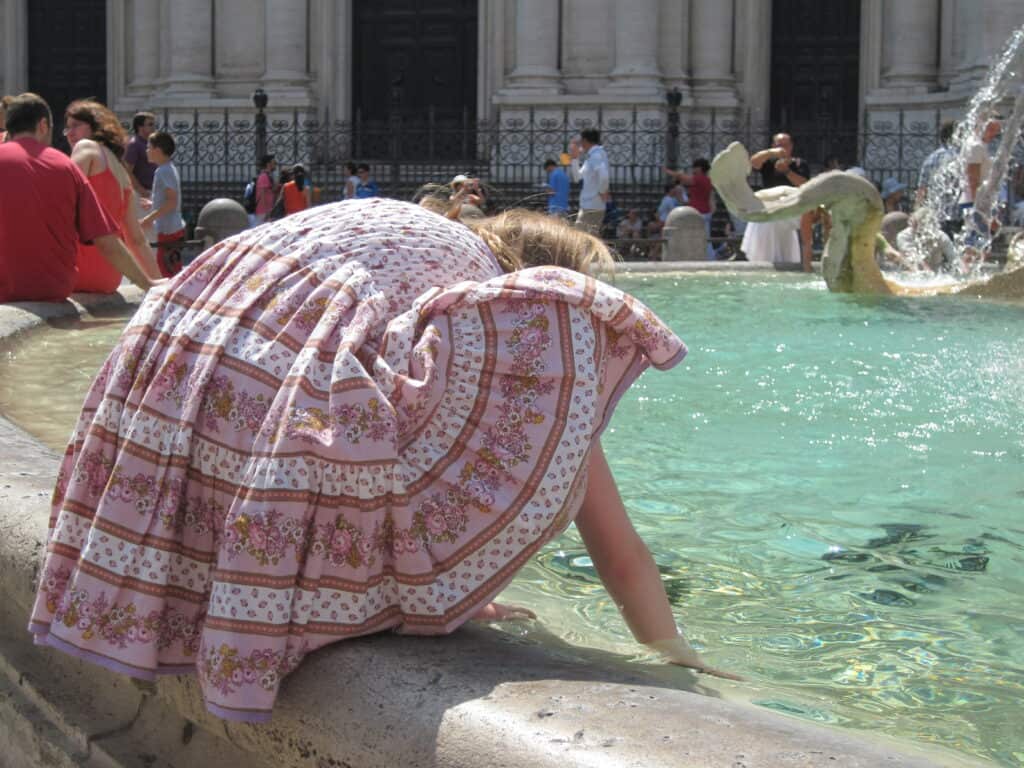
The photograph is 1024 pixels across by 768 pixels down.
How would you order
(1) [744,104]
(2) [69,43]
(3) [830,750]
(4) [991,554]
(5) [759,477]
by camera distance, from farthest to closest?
1. (2) [69,43]
2. (1) [744,104]
3. (5) [759,477]
4. (4) [991,554]
5. (3) [830,750]

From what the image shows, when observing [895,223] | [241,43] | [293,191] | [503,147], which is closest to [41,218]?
[895,223]

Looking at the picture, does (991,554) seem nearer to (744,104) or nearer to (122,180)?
(122,180)

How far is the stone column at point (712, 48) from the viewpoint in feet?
71.1

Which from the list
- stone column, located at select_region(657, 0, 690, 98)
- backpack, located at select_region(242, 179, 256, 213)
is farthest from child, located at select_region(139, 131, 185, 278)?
stone column, located at select_region(657, 0, 690, 98)

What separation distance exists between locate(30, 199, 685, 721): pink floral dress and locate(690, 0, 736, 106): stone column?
19.8 metres

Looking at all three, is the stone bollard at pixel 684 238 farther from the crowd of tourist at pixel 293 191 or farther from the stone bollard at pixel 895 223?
the stone bollard at pixel 895 223

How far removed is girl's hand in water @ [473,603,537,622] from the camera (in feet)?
8.21

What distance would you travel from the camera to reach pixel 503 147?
20969mm

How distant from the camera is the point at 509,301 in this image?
2357 mm

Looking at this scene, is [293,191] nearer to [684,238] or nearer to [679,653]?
[684,238]

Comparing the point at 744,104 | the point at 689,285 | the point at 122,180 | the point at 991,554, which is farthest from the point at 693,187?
the point at 991,554

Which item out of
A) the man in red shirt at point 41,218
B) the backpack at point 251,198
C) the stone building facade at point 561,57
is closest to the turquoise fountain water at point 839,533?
the man in red shirt at point 41,218

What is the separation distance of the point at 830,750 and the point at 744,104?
20988 mm

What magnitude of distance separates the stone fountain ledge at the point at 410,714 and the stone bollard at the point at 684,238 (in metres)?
12.7
